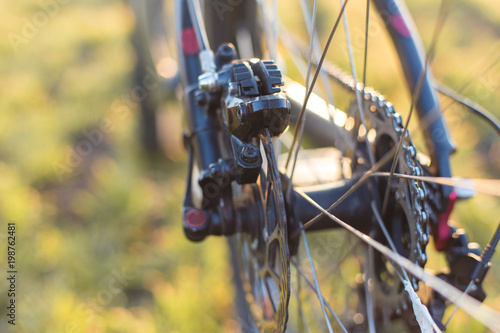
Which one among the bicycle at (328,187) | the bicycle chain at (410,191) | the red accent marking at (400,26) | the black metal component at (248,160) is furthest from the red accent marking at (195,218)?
the red accent marking at (400,26)

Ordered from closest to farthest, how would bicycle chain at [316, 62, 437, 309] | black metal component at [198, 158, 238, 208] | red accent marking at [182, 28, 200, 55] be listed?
1. bicycle chain at [316, 62, 437, 309]
2. black metal component at [198, 158, 238, 208]
3. red accent marking at [182, 28, 200, 55]

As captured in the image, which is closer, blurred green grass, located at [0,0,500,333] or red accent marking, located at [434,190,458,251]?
red accent marking, located at [434,190,458,251]

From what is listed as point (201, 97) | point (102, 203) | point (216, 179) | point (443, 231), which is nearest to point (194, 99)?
point (201, 97)

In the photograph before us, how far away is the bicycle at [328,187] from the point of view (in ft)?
1.82

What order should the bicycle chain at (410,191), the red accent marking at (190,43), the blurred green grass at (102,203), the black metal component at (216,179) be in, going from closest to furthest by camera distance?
the bicycle chain at (410,191) < the black metal component at (216,179) < the red accent marking at (190,43) < the blurred green grass at (102,203)

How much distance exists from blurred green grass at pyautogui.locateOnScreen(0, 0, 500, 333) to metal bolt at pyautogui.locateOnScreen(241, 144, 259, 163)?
740 mm

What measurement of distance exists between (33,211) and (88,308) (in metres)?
0.43

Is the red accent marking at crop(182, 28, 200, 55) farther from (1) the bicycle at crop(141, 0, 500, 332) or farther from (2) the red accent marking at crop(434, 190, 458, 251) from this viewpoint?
(2) the red accent marking at crop(434, 190, 458, 251)

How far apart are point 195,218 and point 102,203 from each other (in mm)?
987

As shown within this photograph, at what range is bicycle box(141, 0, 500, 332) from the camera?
1.82 feet

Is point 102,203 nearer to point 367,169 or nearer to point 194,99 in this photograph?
point 194,99

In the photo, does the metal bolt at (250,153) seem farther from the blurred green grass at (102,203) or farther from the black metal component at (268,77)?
the blurred green grass at (102,203)

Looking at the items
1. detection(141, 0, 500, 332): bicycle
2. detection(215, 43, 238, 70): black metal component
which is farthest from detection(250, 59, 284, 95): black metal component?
detection(215, 43, 238, 70): black metal component

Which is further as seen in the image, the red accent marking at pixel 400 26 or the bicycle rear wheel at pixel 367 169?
the red accent marking at pixel 400 26
